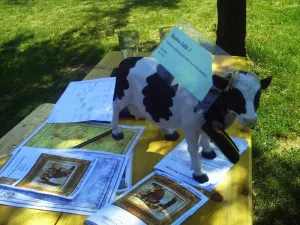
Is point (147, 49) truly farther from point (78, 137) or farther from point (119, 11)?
point (78, 137)

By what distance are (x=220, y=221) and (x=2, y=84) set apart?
2356 mm

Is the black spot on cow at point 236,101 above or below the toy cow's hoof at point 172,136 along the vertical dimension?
above

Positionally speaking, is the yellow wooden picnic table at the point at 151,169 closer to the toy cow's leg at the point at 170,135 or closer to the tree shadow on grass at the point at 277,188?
the toy cow's leg at the point at 170,135

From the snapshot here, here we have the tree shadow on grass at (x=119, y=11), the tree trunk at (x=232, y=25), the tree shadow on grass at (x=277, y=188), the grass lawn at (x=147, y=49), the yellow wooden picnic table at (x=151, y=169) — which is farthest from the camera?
the tree shadow on grass at (x=119, y=11)

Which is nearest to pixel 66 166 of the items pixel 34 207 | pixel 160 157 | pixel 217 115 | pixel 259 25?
pixel 34 207

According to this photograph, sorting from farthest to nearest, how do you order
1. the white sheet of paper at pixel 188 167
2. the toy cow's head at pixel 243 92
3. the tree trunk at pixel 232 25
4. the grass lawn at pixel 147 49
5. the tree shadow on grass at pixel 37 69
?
the tree shadow on grass at pixel 37 69 → the tree trunk at pixel 232 25 → the grass lawn at pixel 147 49 → the white sheet of paper at pixel 188 167 → the toy cow's head at pixel 243 92

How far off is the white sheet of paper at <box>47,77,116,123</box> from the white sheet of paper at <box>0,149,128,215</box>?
0.31 metres

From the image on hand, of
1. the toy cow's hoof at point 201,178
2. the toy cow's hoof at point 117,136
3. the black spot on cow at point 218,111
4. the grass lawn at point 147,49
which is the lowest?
the grass lawn at point 147,49

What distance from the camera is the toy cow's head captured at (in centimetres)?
82

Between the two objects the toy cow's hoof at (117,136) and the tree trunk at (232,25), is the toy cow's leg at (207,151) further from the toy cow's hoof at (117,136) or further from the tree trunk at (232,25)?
the tree trunk at (232,25)

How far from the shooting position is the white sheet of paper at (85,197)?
0.98 metres

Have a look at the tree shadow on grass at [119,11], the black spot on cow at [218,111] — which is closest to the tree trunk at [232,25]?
the tree shadow on grass at [119,11]

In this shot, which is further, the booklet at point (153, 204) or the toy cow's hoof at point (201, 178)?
the toy cow's hoof at point (201, 178)

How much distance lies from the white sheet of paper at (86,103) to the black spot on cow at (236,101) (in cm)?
61
